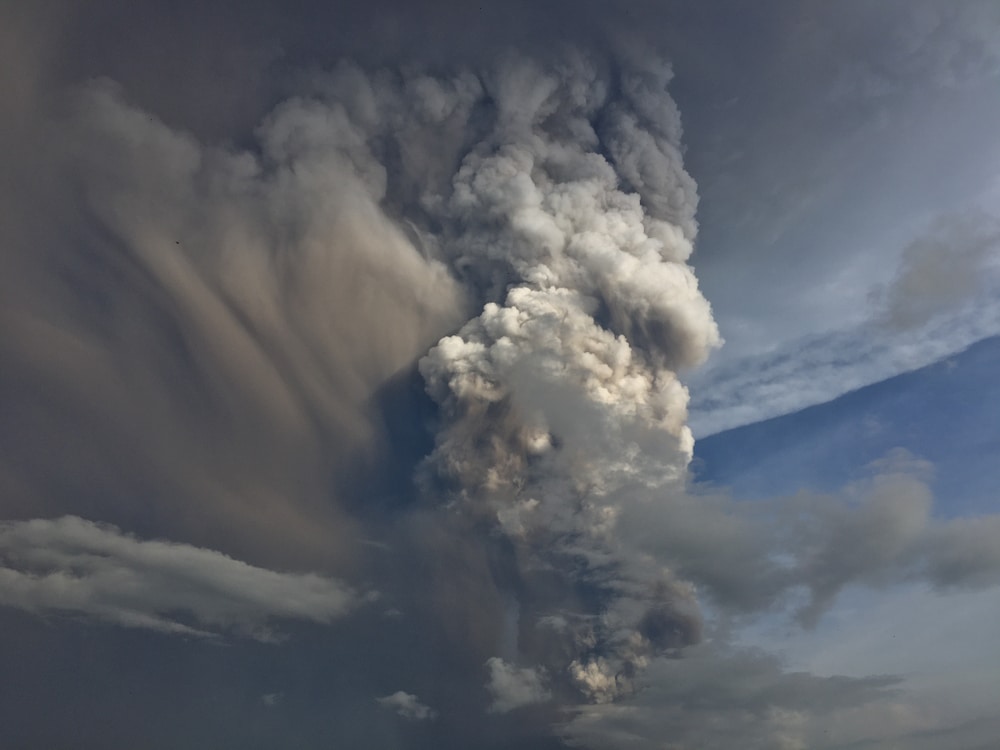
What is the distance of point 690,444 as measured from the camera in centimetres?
5819
